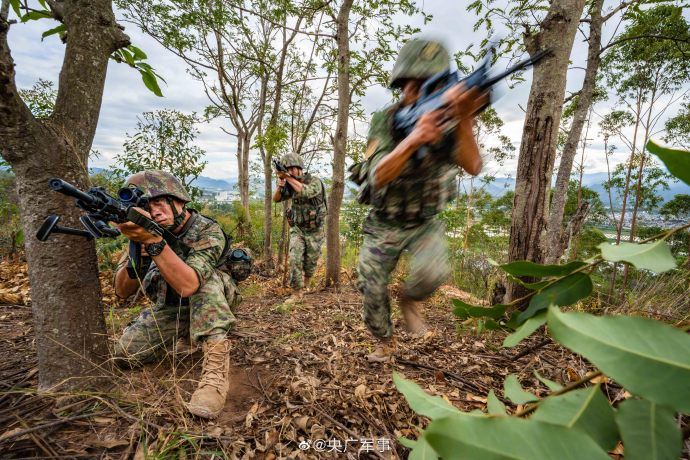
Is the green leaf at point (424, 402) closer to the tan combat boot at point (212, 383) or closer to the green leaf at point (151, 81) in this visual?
the tan combat boot at point (212, 383)

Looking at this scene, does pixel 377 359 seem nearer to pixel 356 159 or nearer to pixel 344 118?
pixel 344 118

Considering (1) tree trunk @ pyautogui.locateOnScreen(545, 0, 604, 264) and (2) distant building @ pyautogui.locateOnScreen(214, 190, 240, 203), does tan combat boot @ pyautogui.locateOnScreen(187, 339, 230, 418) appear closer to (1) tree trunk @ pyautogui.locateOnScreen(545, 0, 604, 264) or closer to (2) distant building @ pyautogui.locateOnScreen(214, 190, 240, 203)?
(1) tree trunk @ pyautogui.locateOnScreen(545, 0, 604, 264)

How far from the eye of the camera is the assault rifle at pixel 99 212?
132 cm

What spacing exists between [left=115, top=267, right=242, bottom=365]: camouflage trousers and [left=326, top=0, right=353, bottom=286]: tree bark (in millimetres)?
2496

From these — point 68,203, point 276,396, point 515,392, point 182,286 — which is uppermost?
point 68,203

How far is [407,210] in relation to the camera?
2053 mm

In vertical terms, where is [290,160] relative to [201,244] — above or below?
above

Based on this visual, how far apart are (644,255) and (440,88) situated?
5.64 ft

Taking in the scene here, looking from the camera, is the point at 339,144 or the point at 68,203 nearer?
the point at 68,203

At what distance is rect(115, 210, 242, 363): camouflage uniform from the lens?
2109 mm

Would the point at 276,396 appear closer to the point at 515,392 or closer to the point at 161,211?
the point at 161,211

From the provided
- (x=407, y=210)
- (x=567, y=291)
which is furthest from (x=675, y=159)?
(x=407, y=210)

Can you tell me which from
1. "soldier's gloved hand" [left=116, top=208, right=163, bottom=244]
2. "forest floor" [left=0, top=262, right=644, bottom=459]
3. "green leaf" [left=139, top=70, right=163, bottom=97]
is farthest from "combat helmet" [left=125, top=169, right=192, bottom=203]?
"forest floor" [left=0, top=262, right=644, bottom=459]

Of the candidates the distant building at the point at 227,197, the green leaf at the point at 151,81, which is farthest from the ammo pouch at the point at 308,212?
the distant building at the point at 227,197
